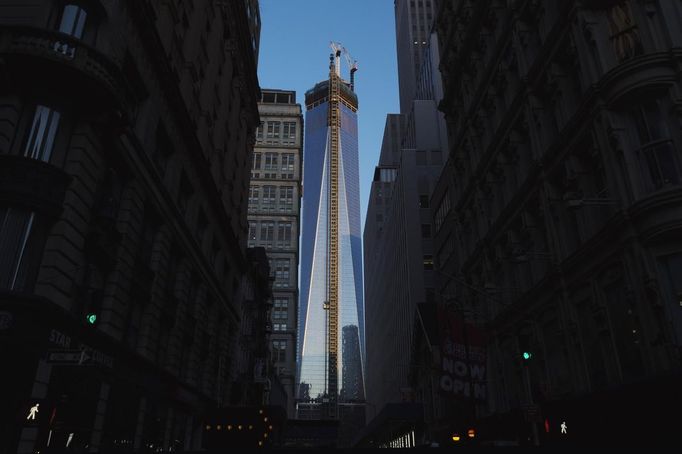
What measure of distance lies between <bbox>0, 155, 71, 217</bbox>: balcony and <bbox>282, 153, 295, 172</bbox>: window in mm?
101993

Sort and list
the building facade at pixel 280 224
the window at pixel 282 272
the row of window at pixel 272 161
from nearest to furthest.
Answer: the building facade at pixel 280 224, the window at pixel 282 272, the row of window at pixel 272 161

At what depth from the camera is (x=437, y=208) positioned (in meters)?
58.6

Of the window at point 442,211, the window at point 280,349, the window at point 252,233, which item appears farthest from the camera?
the window at point 252,233

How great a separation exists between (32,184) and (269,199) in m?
100

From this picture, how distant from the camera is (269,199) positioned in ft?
380

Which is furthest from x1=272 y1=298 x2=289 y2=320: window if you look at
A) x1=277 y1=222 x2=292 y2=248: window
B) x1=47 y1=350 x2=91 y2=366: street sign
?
x1=47 y1=350 x2=91 y2=366: street sign

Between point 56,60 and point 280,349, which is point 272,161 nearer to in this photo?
point 280,349

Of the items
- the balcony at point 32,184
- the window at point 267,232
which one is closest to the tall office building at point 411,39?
the window at point 267,232

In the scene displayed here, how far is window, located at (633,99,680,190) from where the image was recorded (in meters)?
17.9

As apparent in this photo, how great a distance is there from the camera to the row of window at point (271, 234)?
11438cm

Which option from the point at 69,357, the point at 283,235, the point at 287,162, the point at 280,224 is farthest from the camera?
the point at 287,162

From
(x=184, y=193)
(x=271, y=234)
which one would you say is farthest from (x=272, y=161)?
(x=184, y=193)

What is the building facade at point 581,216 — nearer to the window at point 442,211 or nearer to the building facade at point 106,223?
the building facade at point 106,223

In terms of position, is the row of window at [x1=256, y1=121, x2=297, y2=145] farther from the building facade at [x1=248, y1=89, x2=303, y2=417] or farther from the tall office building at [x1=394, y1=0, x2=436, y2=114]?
the tall office building at [x1=394, y1=0, x2=436, y2=114]
